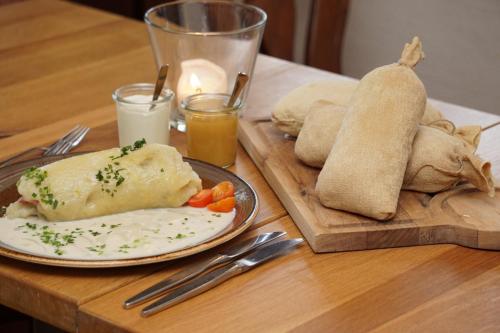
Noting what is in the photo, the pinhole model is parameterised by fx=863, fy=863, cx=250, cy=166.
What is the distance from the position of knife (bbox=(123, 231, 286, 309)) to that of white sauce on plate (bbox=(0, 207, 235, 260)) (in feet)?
0.10

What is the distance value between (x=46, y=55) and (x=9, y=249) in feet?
3.26

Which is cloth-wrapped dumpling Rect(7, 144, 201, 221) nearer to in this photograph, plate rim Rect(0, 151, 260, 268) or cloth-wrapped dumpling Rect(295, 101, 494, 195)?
plate rim Rect(0, 151, 260, 268)

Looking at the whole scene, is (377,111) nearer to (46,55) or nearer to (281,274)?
(281,274)

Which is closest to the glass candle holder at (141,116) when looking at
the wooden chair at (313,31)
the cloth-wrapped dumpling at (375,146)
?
the cloth-wrapped dumpling at (375,146)

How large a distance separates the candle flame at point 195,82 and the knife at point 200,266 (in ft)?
1.60

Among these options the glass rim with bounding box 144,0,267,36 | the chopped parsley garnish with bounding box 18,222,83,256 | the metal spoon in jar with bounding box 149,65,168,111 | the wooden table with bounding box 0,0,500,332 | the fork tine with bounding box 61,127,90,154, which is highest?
the glass rim with bounding box 144,0,267,36

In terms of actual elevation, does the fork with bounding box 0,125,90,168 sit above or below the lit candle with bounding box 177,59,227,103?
below

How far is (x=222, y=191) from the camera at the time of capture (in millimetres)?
1225

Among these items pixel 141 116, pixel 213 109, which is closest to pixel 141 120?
pixel 141 116

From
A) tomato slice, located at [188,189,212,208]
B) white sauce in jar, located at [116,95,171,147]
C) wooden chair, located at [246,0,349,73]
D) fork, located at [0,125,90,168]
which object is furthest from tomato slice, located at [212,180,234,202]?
wooden chair, located at [246,0,349,73]

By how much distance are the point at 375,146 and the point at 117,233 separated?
1.23ft

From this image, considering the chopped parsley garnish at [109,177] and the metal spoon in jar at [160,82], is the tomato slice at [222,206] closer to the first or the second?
the chopped parsley garnish at [109,177]

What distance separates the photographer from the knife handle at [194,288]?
100 centimetres

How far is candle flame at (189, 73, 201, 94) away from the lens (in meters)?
1.59
